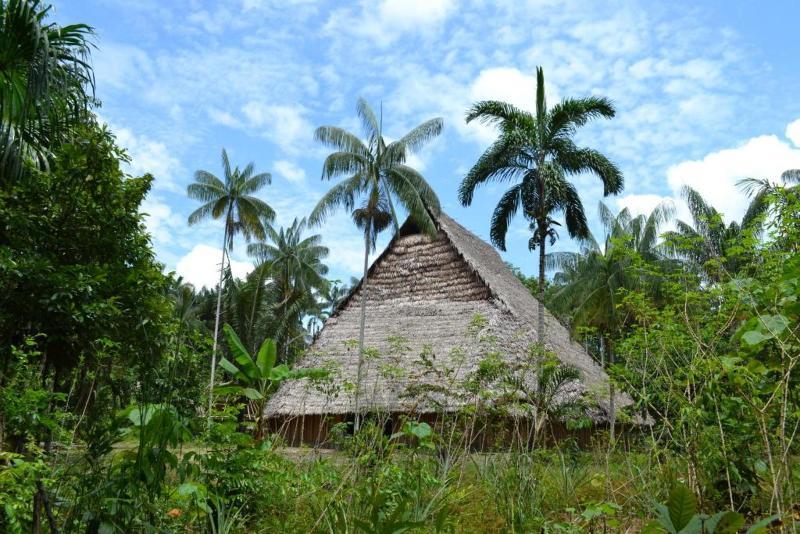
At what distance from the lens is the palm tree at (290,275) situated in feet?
89.0

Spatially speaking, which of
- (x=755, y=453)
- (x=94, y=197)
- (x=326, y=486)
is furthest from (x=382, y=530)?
(x=94, y=197)

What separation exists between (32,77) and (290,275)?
24.6 metres

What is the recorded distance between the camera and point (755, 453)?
12.8 ft

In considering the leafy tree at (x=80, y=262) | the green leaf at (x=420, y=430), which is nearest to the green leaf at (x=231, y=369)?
the green leaf at (x=420, y=430)

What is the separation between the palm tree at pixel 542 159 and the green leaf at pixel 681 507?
12762 mm

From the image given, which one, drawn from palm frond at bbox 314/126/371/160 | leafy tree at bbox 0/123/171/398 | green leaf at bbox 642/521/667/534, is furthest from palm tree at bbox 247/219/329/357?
green leaf at bbox 642/521/667/534

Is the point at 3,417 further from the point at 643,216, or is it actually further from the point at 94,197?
the point at 643,216

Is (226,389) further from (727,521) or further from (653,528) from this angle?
(727,521)

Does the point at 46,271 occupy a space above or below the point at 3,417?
above

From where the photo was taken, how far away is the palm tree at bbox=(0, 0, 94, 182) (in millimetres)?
7137

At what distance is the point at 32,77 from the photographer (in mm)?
7098

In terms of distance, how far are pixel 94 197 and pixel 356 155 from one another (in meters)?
10.7

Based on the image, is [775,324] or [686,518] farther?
[775,324]

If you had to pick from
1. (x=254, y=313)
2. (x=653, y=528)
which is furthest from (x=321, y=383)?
(x=254, y=313)
